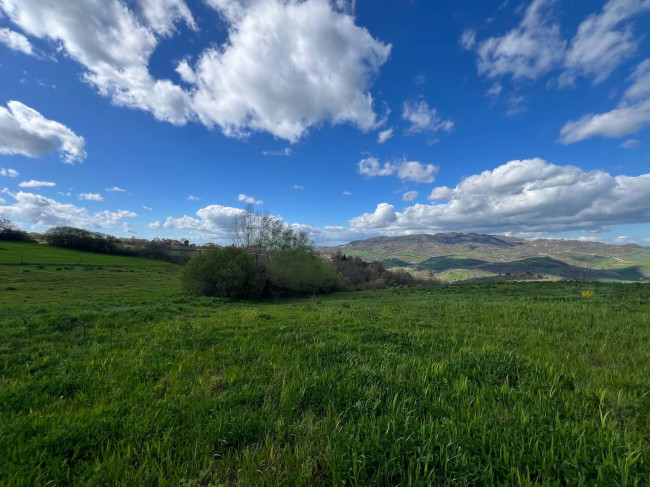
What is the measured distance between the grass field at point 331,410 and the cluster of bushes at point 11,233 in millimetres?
118644

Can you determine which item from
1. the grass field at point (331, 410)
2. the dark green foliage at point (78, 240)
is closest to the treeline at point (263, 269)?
the grass field at point (331, 410)

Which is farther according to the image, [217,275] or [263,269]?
[263,269]

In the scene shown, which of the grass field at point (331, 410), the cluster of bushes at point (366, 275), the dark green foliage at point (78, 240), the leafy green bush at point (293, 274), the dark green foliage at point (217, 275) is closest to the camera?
the grass field at point (331, 410)

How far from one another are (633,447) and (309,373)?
404 cm

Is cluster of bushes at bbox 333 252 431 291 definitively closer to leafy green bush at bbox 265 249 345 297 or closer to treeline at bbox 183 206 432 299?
treeline at bbox 183 206 432 299

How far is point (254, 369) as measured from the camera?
4.88 metres

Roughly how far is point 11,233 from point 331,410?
128m

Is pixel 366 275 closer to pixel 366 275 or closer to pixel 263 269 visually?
pixel 366 275

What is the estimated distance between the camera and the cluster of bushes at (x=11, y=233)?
3140 inches

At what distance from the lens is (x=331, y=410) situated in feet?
11.4

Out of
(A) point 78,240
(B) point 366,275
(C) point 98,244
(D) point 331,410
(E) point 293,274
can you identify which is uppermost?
(A) point 78,240

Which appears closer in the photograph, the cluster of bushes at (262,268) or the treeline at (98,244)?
the cluster of bushes at (262,268)

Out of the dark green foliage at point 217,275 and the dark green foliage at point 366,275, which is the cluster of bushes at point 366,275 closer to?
the dark green foliage at point 366,275

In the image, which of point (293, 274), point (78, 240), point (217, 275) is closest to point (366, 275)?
point (293, 274)
